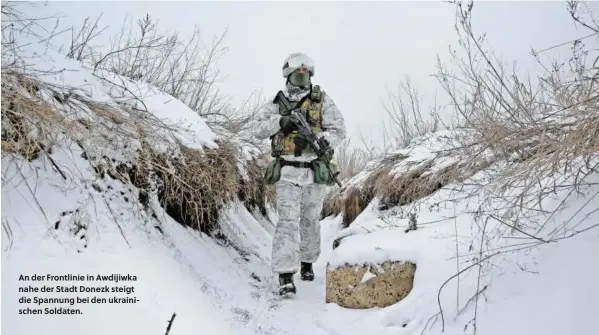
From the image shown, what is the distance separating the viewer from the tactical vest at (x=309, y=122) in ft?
10.4

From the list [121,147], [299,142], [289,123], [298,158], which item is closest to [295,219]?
[298,158]

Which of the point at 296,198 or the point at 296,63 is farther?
the point at 296,63

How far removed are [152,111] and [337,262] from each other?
146cm

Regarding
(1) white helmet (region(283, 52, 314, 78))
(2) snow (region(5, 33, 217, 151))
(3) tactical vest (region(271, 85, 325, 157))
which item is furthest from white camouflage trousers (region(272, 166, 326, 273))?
(1) white helmet (region(283, 52, 314, 78))

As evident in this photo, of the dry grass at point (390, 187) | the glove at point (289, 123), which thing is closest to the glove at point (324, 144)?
the glove at point (289, 123)

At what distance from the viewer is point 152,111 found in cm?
299

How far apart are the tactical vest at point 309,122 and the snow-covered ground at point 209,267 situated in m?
0.74

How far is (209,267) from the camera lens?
2670 millimetres

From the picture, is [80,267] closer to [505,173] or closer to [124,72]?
[505,173]

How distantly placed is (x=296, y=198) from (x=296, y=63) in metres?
0.91

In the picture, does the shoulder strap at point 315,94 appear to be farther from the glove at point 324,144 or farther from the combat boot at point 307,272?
the combat boot at point 307,272

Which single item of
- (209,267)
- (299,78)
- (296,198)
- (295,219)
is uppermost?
(299,78)

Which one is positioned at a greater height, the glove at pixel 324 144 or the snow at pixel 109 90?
the snow at pixel 109 90

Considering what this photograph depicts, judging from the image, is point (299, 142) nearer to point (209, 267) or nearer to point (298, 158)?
point (298, 158)
